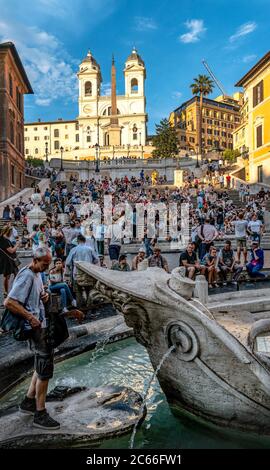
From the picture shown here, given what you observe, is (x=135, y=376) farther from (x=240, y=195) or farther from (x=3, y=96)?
(x=3, y=96)

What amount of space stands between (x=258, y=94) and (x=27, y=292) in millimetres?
37761

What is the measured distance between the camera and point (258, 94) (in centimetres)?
3766

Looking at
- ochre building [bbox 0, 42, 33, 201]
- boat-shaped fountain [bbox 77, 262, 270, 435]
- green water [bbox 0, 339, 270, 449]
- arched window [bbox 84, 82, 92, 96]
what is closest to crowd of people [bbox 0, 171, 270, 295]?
green water [bbox 0, 339, 270, 449]

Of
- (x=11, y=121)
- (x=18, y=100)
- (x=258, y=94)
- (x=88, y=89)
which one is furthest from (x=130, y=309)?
(x=88, y=89)

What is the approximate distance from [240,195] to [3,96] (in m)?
18.9

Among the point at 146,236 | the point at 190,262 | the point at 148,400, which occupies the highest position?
the point at 146,236

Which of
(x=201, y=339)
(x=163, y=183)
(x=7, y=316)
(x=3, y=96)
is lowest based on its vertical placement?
(x=201, y=339)

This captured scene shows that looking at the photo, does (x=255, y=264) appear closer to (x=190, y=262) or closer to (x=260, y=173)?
(x=190, y=262)

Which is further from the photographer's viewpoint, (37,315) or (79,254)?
(79,254)

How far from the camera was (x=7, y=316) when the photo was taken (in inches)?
150

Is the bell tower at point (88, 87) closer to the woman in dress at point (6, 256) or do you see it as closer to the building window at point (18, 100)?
the building window at point (18, 100)

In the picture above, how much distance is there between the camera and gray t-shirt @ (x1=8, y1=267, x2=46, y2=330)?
3791 millimetres

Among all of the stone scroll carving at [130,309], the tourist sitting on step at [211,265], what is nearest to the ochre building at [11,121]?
the tourist sitting on step at [211,265]

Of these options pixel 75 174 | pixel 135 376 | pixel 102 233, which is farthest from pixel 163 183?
pixel 135 376
